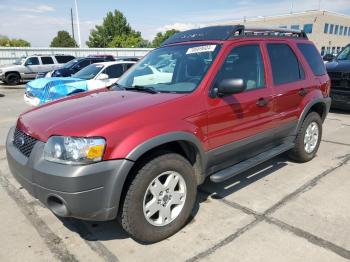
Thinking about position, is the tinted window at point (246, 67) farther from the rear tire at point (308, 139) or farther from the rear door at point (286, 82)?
the rear tire at point (308, 139)

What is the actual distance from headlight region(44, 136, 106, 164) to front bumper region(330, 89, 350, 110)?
24.9 ft

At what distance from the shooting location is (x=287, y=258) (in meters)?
2.79

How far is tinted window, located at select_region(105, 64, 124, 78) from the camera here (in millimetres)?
10170

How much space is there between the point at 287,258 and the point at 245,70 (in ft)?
6.75

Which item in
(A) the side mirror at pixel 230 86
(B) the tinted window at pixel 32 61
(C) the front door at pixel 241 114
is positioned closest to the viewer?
(A) the side mirror at pixel 230 86

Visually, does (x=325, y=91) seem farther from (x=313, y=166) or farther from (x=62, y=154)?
(x=62, y=154)

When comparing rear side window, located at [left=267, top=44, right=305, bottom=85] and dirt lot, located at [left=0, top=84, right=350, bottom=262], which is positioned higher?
rear side window, located at [left=267, top=44, right=305, bottom=85]

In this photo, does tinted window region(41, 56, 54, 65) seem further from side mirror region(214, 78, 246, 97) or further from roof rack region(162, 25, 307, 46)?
side mirror region(214, 78, 246, 97)

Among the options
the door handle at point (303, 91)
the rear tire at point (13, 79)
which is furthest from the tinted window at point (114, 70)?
the rear tire at point (13, 79)

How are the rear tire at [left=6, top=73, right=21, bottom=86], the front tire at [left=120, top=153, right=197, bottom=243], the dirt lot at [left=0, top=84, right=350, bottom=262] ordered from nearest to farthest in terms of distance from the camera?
the front tire at [left=120, top=153, right=197, bottom=243] → the dirt lot at [left=0, top=84, right=350, bottom=262] → the rear tire at [left=6, top=73, right=21, bottom=86]

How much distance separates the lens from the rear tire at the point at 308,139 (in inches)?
189

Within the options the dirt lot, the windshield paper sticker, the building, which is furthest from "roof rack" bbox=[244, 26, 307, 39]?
the building

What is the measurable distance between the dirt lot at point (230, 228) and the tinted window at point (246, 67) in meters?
1.34

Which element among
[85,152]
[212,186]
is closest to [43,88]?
[212,186]
